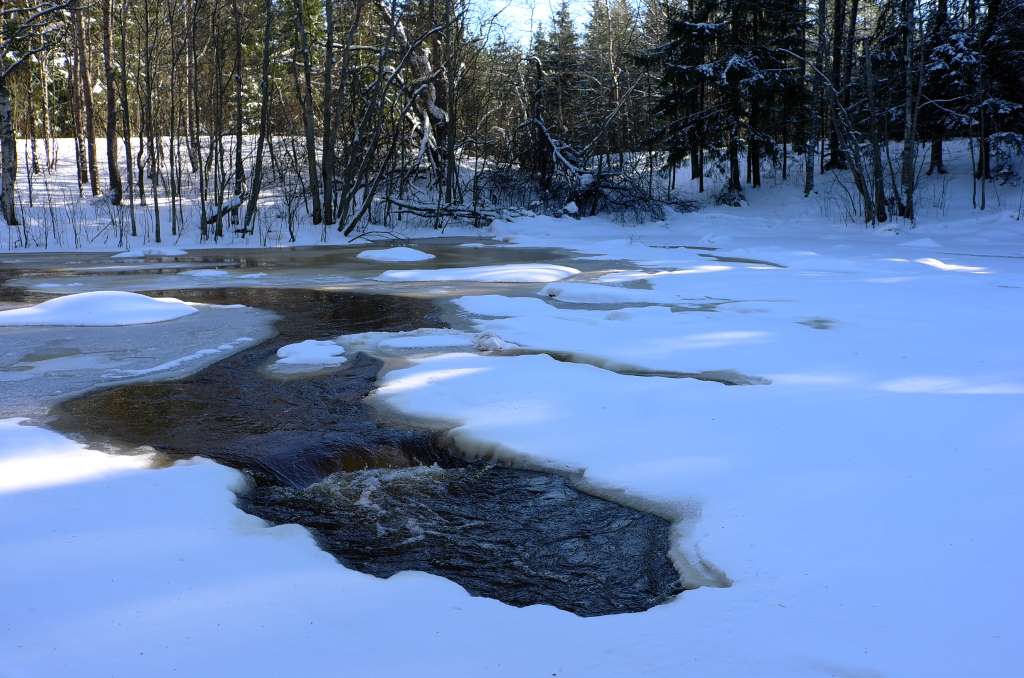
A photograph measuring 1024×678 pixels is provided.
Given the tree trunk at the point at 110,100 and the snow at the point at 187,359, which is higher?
the tree trunk at the point at 110,100

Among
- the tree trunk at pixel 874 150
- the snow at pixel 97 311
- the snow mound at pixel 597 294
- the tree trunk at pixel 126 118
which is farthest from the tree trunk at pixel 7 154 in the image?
the tree trunk at pixel 874 150

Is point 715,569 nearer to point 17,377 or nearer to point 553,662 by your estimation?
point 553,662

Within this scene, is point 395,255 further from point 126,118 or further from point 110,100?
point 110,100

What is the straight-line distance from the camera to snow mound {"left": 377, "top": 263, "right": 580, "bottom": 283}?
33.2 feet

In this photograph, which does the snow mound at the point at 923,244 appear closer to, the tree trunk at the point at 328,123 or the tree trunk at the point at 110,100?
the tree trunk at the point at 328,123

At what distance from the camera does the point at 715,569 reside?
106 inches

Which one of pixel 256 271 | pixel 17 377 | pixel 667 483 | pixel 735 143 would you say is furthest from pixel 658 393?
pixel 735 143

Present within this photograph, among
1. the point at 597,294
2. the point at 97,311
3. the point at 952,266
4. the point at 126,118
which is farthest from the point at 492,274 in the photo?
the point at 126,118

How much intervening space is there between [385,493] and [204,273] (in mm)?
8620

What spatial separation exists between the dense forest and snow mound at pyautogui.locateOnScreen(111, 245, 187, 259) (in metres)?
1.25

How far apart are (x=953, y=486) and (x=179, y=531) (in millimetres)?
2957

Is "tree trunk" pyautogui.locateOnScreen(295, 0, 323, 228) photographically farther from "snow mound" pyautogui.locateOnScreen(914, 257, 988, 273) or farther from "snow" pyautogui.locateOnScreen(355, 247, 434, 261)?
"snow mound" pyautogui.locateOnScreen(914, 257, 988, 273)

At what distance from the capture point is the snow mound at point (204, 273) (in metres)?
11.0

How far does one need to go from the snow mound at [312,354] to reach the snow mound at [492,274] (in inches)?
159
